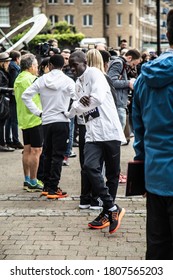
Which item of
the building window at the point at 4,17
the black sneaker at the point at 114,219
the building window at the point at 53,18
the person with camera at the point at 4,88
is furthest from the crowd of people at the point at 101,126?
the building window at the point at 53,18

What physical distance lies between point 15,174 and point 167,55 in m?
6.45

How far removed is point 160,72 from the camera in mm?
3494

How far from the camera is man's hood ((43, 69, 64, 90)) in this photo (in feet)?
24.8

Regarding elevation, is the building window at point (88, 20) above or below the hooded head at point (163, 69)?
below

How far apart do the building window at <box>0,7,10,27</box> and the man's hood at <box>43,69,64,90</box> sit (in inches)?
2716

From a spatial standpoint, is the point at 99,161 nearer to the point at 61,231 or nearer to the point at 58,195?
the point at 61,231

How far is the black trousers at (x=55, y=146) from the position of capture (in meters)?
7.66

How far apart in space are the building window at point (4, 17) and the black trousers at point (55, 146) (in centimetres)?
6899

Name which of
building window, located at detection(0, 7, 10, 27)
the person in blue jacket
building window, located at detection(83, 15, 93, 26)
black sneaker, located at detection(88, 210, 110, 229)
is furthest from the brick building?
the person in blue jacket

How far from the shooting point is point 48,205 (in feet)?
24.5

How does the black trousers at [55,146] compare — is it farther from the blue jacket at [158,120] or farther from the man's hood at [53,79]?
the blue jacket at [158,120]
